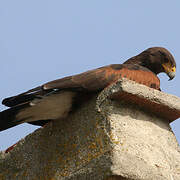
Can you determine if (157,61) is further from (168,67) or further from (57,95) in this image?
(57,95)

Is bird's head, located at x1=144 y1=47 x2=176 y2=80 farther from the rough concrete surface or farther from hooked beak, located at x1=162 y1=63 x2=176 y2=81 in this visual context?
the rough concrete surface

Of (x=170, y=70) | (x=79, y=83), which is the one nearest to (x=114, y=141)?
(x=79, y=83)

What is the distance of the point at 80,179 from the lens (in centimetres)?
336

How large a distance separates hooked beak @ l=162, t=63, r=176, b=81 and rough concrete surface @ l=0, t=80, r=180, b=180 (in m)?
1.11

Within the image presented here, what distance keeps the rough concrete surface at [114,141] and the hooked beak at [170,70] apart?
1110mm

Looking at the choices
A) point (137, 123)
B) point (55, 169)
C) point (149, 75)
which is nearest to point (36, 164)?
point (55, 169)

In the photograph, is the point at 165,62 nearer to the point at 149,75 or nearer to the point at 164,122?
the point at 149,75

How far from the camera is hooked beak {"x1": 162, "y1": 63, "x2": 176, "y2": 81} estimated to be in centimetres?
493

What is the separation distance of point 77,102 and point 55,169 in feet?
2.15

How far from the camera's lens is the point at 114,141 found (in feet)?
10.9

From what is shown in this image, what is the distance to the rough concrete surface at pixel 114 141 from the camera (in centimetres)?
323

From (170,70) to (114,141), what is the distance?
198 centimetres

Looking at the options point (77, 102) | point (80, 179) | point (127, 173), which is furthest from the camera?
point (77, 102)

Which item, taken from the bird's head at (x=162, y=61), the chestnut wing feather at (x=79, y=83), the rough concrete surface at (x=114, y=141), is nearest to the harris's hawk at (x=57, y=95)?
the chestnut wing feather at (x=79, y=83)
